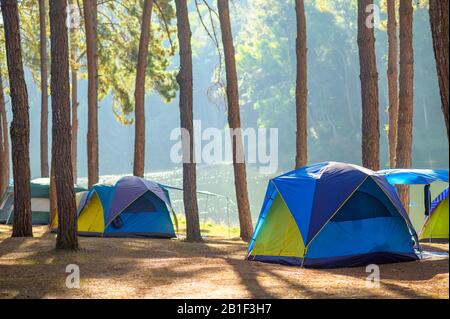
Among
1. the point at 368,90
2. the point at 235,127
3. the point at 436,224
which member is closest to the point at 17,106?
the point at 235,127

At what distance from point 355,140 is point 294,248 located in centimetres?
5073

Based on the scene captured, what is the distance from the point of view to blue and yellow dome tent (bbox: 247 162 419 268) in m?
9.24

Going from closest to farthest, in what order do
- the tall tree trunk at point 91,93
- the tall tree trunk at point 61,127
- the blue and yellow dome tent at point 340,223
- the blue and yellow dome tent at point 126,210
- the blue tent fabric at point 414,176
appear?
the blue and yellow dome tent at point 340,223 < the blue tent fabric at point 414,176 < the tall tree trunk at point 61,127 < the blue and yellow dome tent at point 126,210 < the tall tree trunk at point 91,93

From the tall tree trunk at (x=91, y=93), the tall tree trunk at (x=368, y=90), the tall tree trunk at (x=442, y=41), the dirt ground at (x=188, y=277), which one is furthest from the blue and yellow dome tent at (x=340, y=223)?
the tall tree trunk at (x=91, y=93)

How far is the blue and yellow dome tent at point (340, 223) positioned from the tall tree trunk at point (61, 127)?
310 cm

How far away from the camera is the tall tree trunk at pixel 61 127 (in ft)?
34.6

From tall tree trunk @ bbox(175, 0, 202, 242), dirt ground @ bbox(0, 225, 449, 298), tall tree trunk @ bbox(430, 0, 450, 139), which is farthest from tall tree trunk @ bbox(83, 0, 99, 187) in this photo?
tall tree trunk @ bbox(430, 0, 450, 139)

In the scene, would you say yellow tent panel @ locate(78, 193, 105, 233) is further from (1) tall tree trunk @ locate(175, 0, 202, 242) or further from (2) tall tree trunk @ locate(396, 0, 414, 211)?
(2) tall tree trunk @ locate(396, 0, 414, 211)

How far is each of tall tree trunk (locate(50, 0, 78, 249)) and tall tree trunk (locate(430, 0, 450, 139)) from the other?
6694mm

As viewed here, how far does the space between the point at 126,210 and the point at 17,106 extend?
11.5 feet

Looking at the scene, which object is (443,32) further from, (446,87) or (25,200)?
(25,200)

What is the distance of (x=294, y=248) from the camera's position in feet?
31.0

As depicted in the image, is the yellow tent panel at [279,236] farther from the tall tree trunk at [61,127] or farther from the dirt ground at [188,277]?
the tall tree trunk at [61,127]

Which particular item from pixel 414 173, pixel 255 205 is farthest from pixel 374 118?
pixel 255 205
